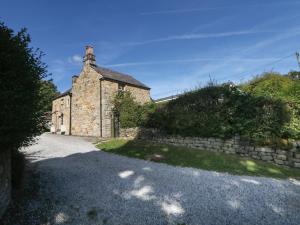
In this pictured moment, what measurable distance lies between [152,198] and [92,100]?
19747 millimetres

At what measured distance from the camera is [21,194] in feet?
19.4

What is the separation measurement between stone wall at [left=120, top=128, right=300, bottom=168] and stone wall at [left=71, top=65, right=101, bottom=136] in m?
8.02

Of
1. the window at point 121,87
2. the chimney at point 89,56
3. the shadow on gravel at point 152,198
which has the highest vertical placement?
the chimney at point 89,56

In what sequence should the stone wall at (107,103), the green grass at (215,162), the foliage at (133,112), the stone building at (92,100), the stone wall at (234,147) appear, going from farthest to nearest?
the stone building at (92,100) < the stone wall at (107,103) < the foliage at (133,112) < the stone wall at (234,147) < the green grass at (215,162)

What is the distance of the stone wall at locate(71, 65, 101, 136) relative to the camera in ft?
78.2

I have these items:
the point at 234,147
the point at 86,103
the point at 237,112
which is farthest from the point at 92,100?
the point at 234,147

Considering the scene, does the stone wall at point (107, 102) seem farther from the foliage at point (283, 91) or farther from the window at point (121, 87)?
the foliage at point (283, 91)

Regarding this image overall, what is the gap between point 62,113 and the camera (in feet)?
96.1

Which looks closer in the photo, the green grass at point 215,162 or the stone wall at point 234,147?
the green grass at point 215,162

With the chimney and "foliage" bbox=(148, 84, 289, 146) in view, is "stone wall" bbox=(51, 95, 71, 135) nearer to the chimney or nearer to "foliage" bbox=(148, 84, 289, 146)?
the chimney

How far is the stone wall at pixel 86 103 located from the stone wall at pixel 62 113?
1.07 metres

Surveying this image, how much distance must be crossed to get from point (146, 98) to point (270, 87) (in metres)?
17.7

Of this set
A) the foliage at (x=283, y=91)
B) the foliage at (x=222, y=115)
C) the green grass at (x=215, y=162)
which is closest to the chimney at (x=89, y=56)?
the foliage at (x=222, y=115)

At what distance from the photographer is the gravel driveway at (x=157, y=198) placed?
489 cm
